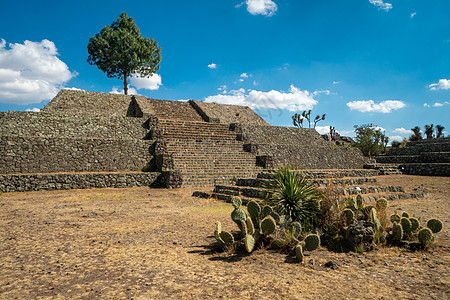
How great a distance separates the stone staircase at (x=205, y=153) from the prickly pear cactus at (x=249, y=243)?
1070 centimetres

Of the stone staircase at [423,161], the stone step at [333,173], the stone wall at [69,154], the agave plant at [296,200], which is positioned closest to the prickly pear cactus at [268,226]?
the agave plant at [296,200]

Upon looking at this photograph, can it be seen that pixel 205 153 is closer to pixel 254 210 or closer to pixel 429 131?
pixel 254 210

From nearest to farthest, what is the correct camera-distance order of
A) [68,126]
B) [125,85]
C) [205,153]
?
[68,126]
[205,153]
[125,85]

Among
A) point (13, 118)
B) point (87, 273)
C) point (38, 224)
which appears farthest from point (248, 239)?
point (13, 118)

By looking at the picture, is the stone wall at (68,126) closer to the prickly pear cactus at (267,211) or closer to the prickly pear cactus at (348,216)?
the prickly pear cactus at (267,211)

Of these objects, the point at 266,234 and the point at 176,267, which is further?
the point at 266,234

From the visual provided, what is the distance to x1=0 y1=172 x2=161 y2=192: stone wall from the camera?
13.0 m

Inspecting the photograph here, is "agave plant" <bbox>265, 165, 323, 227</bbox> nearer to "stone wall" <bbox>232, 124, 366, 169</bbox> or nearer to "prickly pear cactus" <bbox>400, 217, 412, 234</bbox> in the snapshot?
"prickly pear cactus" <bbox>400, 217, 412, 234</bbox>

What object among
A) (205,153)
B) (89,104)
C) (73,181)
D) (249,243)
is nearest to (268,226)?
(249,243)

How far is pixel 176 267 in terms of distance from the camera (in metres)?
4.15

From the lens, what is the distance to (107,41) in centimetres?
3491

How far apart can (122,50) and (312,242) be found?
36.7 m

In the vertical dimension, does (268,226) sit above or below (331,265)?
above

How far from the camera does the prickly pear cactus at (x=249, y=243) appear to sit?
4.49 metres
